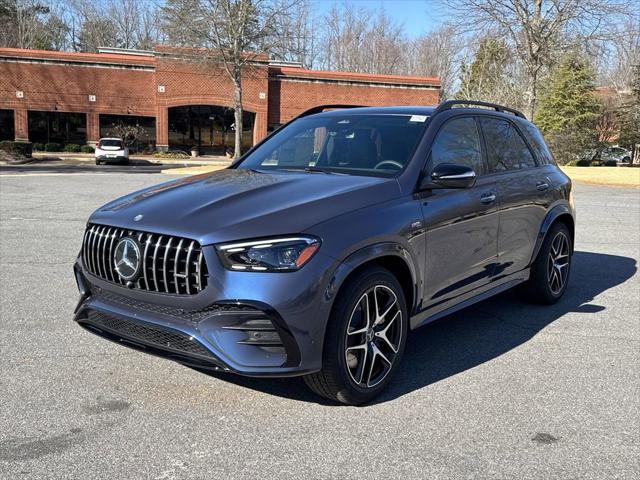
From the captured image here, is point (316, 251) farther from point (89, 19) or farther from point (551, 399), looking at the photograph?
point (89, 19)

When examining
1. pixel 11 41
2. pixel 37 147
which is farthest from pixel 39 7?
pixel 37 147

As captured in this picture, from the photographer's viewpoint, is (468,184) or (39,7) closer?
(468,184)

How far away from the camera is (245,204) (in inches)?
137

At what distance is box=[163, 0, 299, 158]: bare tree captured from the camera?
28.1 metres

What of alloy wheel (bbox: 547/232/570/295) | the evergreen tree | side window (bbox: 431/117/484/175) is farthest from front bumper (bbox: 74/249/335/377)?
the evergreen tree

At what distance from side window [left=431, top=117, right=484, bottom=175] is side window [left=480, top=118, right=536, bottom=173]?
186 millimetres

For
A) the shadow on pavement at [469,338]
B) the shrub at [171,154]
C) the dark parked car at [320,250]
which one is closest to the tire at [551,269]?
the shadow on pavement at [469,338]

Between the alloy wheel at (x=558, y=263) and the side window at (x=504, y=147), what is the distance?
85 cm

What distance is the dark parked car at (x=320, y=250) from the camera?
10.2 ft

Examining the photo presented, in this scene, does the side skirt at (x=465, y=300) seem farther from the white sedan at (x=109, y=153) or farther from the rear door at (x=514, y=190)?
the white sedan at (x=109, y=153)

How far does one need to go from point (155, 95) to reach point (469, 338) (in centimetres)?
4170

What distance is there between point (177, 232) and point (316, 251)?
2.51 feet

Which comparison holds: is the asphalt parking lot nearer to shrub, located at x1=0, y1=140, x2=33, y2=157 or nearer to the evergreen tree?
the evergreen tree

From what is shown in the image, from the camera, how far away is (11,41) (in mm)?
61531
